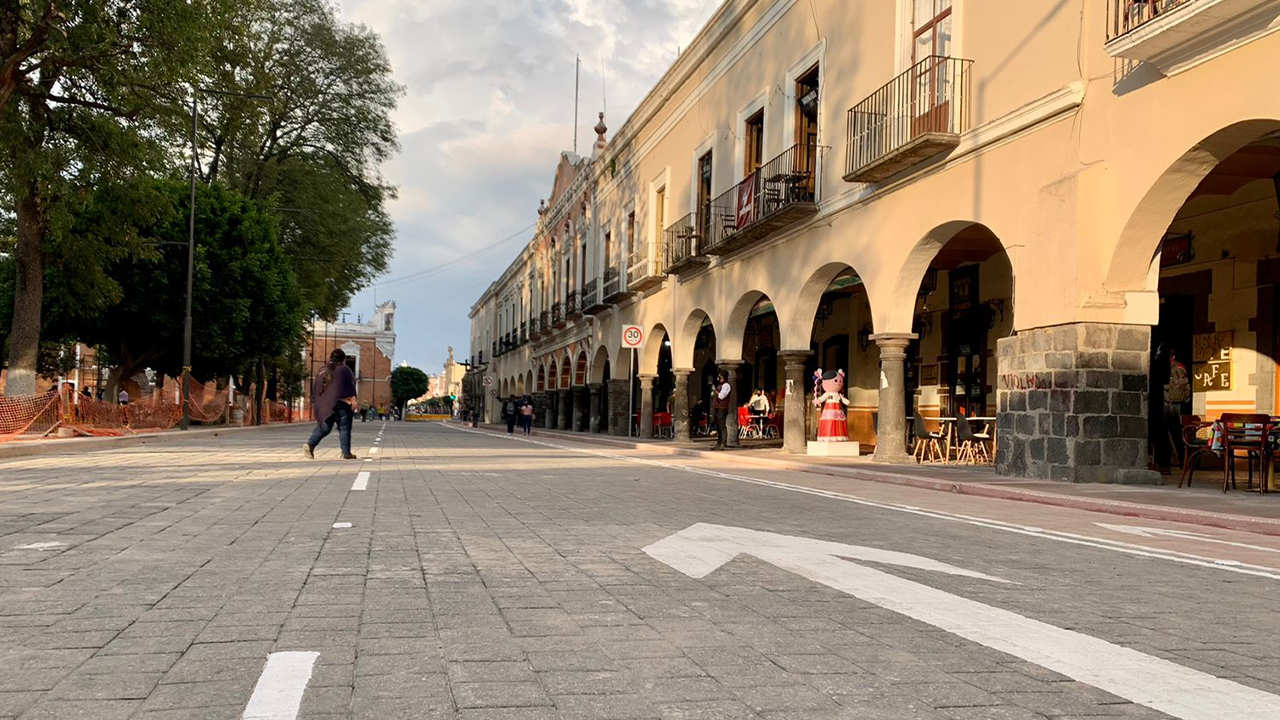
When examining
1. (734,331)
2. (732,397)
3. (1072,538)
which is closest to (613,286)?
(734,331)

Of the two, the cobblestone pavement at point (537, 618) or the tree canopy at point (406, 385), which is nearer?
the cobblestone pavement at point (537, 618)

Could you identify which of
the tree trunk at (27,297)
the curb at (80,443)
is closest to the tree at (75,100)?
the tree trunk at (27,297)

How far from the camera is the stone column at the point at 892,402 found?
16203 millimetres

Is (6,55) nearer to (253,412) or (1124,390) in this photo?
(1124,390)

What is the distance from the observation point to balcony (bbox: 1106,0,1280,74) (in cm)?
922

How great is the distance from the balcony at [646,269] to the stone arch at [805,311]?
7.88m

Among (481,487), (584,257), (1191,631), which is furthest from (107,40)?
(584,257)

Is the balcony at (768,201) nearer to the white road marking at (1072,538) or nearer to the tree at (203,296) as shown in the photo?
the white road marking at (1072,538)

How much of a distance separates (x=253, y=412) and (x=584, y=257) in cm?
1802

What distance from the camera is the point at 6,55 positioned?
17188mm

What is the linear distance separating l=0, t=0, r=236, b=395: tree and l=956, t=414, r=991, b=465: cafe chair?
15026 millimetres

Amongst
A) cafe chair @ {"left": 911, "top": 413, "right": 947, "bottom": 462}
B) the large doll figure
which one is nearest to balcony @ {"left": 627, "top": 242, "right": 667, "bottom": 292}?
the large doll figure

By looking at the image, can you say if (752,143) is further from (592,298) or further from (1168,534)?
(1168,534)

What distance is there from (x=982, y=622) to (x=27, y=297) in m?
21.6
